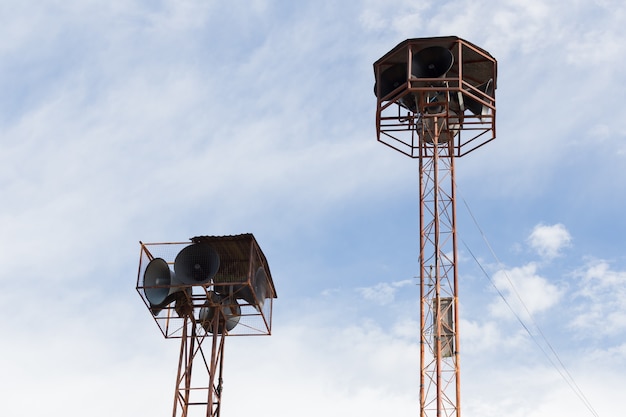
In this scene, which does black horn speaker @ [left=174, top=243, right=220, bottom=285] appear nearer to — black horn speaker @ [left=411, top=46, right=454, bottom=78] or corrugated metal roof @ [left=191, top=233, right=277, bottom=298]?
corrugated metal roof @ [left=191, top=233, right=277, bottom=298]

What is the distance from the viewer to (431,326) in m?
50.5

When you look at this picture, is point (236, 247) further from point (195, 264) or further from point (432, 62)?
point (432, 62)

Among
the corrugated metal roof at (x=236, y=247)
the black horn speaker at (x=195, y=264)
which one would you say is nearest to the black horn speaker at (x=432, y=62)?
the corrugated metal roof at (x=236, y=247)

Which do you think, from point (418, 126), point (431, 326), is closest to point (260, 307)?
point (431, 326)

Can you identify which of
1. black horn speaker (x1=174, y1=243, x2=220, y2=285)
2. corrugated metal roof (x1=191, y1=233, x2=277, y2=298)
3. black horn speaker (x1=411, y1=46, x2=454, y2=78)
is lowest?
black horn speaker (x1=174, y1=243, x2=220, y2=285)

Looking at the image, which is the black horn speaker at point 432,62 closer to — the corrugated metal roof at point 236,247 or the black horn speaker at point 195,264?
the corrugated metal roof at point 236,247

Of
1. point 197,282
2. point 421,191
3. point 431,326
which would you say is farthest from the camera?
point 421,191

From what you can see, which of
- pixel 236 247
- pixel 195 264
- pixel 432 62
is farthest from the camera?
pixel 432 62

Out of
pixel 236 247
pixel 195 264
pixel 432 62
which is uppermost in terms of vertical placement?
pixel 432 62

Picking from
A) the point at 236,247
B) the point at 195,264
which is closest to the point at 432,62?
the point at 236,247

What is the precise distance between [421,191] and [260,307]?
10.4 m

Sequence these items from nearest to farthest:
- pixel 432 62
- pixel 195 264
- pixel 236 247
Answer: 1. pixel 195 264
2. pixel 236 247
3. pixel 432 62

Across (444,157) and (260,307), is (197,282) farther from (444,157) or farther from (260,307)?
(444,157)

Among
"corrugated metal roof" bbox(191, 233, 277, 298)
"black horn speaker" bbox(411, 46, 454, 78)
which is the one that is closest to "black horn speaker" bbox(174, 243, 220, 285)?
"corrugated metal roof" bbox(191, 233, 277, 298)
